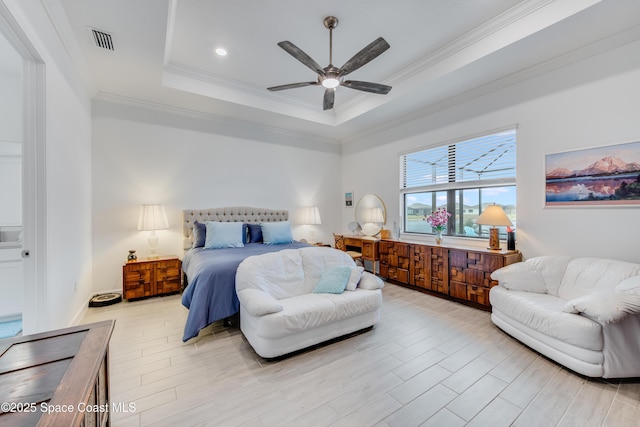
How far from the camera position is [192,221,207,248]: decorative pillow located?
4250 mm

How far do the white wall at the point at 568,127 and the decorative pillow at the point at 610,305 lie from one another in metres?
1.02

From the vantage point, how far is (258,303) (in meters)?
2.31

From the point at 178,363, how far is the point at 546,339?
3280 mm

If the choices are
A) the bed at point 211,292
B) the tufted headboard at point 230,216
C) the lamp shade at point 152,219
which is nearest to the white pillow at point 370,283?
the bed at point 211,292

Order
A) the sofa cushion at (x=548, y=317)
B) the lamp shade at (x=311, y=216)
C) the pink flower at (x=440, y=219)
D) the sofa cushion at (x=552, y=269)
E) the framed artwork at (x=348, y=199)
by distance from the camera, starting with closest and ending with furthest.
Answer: the sofa cushion at (x=548, y=317), the sofa cushion at (x=552, y=269), the pink flower at (x=440, y=219), the lamp shade at (x=311, y=216), the framed artwork at (x=348, y=199)

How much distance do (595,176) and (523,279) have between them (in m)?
1.39

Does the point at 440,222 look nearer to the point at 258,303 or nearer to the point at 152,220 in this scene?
the point at 258,303

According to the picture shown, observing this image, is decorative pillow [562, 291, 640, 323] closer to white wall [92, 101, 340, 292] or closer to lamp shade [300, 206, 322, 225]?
lamp shade [300, 206, 322, 225]

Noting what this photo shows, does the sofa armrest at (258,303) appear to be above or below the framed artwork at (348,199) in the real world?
below

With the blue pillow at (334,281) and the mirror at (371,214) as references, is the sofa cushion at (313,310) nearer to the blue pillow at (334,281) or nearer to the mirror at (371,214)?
the blue pillow at (334,281)

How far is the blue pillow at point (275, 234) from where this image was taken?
4.59 meters

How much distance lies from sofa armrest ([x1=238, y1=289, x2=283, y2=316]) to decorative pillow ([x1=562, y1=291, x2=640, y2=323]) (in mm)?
2494

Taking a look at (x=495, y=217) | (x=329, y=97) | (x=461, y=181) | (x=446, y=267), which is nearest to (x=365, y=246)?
(x=446, y=267)

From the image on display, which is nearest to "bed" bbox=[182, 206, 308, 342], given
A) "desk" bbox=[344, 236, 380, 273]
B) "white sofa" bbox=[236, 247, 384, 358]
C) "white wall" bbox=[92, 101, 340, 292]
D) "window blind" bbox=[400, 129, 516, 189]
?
"white sofa" bbox=[236, 247, 384, 358]
